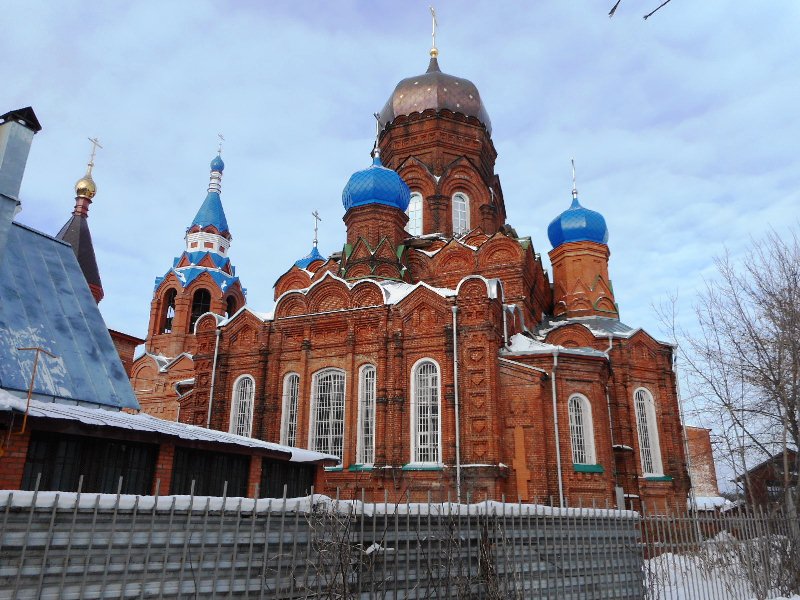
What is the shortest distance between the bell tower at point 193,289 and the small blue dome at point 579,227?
14.6 metres

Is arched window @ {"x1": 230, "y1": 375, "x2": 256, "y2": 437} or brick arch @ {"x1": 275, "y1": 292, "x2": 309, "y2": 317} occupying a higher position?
brick arch @ {"x1": 275, "y1": 292, "x2": 309, "y2": 317}

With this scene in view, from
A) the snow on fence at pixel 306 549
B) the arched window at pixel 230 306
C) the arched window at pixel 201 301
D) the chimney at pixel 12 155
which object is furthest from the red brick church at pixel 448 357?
the chimney at pixel 12 155

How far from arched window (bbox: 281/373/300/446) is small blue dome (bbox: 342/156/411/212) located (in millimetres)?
6292

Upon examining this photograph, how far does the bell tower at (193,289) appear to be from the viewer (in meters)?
26.7

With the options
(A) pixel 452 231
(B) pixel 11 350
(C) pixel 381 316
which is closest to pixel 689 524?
(B) pixel 11 350

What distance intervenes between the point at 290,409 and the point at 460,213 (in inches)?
391

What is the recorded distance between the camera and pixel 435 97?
74.8 feet

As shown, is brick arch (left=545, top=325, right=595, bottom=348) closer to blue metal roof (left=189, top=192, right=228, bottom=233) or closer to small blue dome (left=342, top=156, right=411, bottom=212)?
small blue dome (left=342, top=156, right=411, bottom=212)

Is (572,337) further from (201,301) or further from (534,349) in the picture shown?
(201,301)

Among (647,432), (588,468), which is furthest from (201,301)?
(588,468)

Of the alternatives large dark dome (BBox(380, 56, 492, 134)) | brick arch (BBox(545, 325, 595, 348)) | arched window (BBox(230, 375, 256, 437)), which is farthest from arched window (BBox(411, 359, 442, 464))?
large dark dome (BBox(380, 56, 492, 134))

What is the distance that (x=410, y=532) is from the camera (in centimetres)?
466

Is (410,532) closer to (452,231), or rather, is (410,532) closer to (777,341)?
(777,341)

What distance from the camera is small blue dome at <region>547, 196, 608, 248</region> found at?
21094 millimetres
